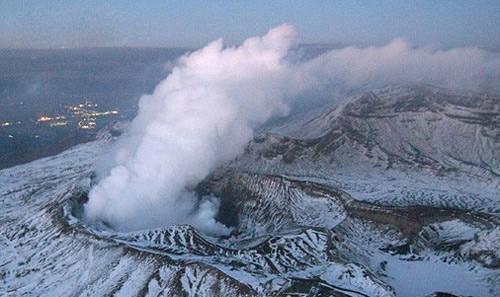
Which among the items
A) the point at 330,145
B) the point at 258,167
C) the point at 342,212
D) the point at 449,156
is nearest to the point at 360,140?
the point at 330,145

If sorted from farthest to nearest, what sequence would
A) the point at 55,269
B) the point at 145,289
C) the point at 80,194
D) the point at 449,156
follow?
the point at 449,156
the point at 80,194
the point at 55,269
the point at 145,289

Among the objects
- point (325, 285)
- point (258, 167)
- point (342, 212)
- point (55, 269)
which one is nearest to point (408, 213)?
point (342, 212)

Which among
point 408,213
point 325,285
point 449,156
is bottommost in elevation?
point 449,156

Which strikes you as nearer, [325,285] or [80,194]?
[325,285]

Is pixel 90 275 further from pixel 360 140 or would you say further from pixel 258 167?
pixel 360 140

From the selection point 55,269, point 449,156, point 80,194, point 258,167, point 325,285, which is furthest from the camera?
point 449,156

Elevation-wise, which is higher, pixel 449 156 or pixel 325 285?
pixel 325 285
